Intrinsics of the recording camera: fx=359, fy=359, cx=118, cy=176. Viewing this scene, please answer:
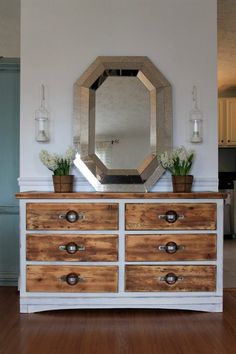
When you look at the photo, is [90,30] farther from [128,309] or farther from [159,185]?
[128,309]

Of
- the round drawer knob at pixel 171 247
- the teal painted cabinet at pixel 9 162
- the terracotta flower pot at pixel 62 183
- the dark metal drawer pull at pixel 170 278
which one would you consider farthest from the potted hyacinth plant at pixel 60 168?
the dark metal drawer pull at pixel 170 278

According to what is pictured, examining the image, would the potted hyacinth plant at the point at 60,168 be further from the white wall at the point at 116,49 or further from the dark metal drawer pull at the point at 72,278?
the dark metal drawer pull at the point at 72,278

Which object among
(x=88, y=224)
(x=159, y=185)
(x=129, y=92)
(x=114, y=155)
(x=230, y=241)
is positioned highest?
(x=129, y=92)

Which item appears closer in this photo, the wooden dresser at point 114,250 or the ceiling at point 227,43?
the wooden dresser at point 114,250

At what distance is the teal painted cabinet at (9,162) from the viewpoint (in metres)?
3.21

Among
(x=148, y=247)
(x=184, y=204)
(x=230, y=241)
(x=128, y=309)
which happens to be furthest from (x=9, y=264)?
(x=230, y=241)

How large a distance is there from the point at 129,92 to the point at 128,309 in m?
1.63

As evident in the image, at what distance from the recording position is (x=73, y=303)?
2438 mm

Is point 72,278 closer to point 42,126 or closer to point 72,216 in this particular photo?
point 72,216

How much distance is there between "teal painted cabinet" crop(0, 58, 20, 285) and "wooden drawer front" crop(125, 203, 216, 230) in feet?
4.23

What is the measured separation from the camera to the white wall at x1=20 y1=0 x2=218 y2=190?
281 centimetres

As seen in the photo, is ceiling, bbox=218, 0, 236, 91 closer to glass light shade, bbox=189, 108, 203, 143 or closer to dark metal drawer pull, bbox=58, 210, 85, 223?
glass light shade, bbox=189, 108, 203, 143

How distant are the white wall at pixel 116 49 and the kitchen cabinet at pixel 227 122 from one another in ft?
12.1

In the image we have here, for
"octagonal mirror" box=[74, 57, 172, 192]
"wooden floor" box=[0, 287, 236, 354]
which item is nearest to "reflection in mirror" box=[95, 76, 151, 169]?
"octagonal mirror" box=[74, 57, 172, 192]
